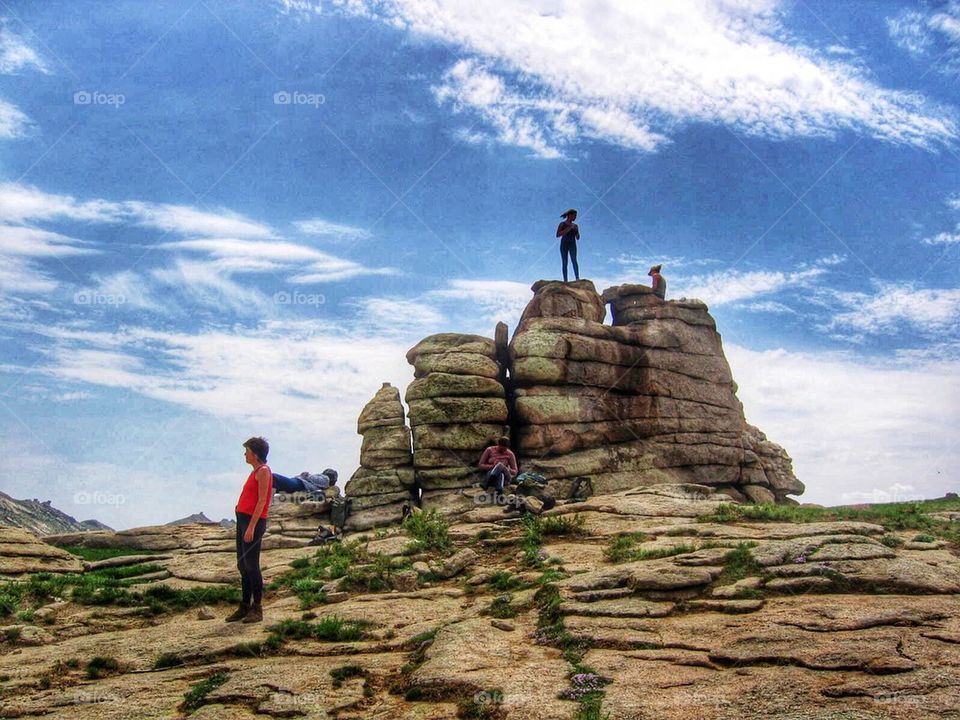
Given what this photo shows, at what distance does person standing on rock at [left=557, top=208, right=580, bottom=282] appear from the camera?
4584 centimetres

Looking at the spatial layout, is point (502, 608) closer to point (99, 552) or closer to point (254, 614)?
point (254, 614)

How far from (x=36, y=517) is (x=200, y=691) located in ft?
228

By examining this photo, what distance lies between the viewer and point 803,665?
1188 cm

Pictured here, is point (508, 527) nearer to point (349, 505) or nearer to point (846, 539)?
point (846, 539)

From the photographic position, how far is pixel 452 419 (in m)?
41.2

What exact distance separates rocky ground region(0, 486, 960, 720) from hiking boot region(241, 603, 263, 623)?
0.92 ft

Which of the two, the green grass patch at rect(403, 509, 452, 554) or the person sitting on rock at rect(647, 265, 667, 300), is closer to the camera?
the green grass patch at rect(403, 509, 452, 554)

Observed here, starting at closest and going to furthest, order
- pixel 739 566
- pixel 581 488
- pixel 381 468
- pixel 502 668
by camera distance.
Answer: pixel 502 668 < pixel 739 566 < pixel 581 488 < pixel 381 468

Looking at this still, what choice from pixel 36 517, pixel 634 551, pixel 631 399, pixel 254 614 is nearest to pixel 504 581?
pixel 634 551

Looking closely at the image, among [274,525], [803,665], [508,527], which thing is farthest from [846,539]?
[274,525]

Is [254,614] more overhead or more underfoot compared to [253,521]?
more underfoot

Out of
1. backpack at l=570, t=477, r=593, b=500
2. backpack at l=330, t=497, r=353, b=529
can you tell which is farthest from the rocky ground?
backpack at l=330, t=497, r=353, b=529

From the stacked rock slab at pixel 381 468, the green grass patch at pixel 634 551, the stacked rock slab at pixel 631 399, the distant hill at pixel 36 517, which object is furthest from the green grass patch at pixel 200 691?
the distant hill at pixel 36 517

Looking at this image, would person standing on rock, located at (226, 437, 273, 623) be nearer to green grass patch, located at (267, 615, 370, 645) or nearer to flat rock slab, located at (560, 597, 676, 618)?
green grass patch, located at (267, 615, 370, 645)
